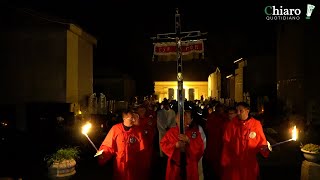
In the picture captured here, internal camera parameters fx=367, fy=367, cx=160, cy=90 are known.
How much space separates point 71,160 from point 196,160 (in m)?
A: 2.89

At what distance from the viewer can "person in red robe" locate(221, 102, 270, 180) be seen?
7156mm

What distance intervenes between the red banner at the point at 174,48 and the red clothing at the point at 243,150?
→ 1.78 m

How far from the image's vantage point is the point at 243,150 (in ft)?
23.7

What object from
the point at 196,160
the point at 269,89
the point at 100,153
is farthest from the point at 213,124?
the point at 269,89

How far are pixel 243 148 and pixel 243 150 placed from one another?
0.04 metres

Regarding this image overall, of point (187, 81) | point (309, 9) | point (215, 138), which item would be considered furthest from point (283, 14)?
point (187, 81)

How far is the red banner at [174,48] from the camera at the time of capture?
7.27 m

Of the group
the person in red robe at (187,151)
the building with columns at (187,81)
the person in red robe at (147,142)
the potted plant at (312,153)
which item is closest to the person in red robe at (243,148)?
the person in red robe at (187,151)

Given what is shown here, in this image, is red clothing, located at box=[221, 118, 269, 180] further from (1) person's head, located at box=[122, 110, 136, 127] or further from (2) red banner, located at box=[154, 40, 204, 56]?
(1) person's head, located at box=[122, 110, 136, 127]

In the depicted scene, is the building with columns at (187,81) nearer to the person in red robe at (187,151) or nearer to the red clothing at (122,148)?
the red clothing at (122,148)

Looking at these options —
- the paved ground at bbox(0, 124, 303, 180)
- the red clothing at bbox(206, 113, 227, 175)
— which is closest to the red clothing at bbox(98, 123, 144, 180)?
the paved ground at bbox(0, 124, 303, 180)

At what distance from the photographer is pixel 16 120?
15953 mm

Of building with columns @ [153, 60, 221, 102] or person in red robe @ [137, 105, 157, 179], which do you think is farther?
building with columns @ [153, 60, 221, 102]

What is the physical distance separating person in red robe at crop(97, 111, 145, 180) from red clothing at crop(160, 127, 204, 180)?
26.9 inches
